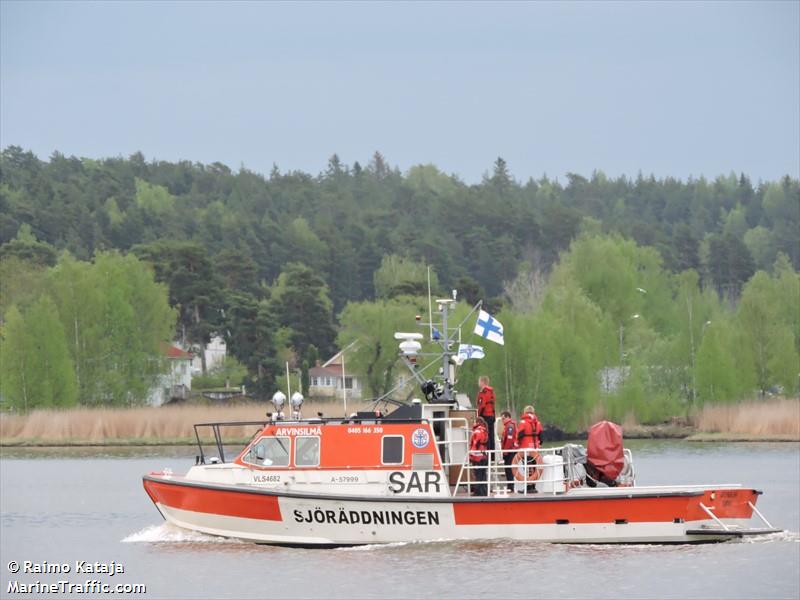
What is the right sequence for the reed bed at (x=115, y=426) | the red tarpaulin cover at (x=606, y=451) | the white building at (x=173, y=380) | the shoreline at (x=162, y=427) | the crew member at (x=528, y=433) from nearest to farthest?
the crew member at (x=528, y=433) → the red tarpaulin cover at (x=606, y=451) → the shoreline at (x=162, y=427) → the reed bed at (x=115, y=426) → the white building at (x=173, y=380)

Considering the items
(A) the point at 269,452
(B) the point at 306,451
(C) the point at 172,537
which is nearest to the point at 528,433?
(B) the point at 306,451

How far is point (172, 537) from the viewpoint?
27.2 m

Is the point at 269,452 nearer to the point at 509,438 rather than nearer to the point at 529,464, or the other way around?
the point at 509,438

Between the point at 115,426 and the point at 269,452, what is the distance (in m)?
34.0

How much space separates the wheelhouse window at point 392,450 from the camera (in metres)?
25.5

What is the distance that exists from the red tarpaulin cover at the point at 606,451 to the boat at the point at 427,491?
2 centimetres

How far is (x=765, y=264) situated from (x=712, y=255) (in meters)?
17.9

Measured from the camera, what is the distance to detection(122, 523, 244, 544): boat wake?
26562 mm

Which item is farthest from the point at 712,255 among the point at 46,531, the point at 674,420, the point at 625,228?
the point at 46,531

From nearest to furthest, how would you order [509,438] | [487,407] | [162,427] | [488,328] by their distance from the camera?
[487,407]
[509,438]
[488,328]
[162,427]

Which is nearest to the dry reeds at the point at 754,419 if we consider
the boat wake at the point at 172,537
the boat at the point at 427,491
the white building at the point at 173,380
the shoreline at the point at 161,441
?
the shoreline at the point at 161,441

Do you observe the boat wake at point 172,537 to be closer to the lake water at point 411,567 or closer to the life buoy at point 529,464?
the lake water at point 411,567

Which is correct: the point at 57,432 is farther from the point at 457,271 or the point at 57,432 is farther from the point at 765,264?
the point at 765,264

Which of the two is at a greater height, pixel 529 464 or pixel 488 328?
pixel 488 328
